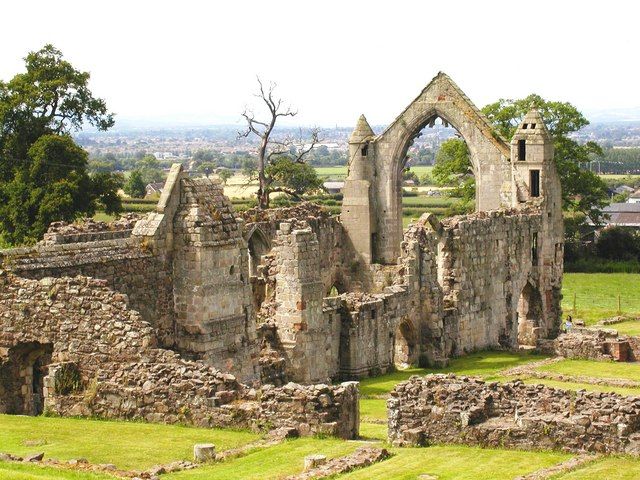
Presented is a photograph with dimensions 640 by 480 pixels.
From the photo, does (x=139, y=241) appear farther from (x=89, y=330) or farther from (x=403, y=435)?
(x=403, y=435)

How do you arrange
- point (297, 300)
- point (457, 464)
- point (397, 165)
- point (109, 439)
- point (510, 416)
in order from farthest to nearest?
1. point (397, 165)
2. point (297, 300)
3. point (510, 416)
4. point (109, 439)
5. point (457, 464)

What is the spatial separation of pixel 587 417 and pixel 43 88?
36491mm

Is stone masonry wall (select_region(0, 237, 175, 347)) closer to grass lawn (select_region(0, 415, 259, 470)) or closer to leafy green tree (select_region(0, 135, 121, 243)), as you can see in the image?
grass lawn (select_region(0, 415, 259, 470))

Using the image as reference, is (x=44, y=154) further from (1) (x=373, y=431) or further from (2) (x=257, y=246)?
(1) (x=373, y=431)

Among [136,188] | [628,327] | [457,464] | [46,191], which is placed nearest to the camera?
[457,464]

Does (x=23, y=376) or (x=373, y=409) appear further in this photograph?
(x=373, y=409)

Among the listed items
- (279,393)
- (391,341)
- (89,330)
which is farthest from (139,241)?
(391,341)

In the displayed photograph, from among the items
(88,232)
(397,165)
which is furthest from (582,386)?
(397,165)

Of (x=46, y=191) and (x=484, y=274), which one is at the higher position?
(x=46, y=191)

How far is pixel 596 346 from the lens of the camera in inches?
1655

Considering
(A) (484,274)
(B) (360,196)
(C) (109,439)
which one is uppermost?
(B) (360,196)

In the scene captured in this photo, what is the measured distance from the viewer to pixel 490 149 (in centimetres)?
4972

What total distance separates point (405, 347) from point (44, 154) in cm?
1650

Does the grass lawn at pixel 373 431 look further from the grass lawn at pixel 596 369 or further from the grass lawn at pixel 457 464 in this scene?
the grass lawn at pixel 596 369
